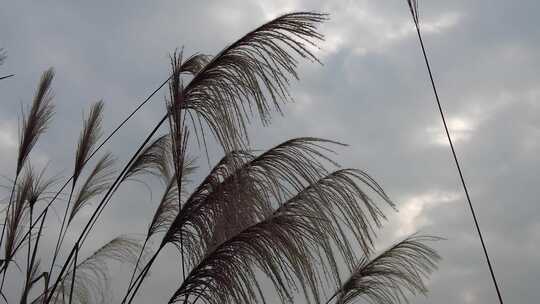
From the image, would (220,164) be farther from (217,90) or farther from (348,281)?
(348,281)

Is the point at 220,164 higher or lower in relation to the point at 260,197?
higher

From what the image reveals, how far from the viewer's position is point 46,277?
403cm

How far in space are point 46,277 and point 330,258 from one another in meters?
2.31

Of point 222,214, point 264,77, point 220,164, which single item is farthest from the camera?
point 220,164

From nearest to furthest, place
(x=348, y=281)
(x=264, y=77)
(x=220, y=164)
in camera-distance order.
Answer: (x=264, y=77) → (x=220, y=164) → (x=348, y=281)

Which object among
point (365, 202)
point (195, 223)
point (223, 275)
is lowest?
point (223, 275)

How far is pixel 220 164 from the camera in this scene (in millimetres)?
2963

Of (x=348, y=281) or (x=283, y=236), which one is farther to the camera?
(x=348, y=281)

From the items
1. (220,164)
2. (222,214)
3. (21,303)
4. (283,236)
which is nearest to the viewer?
(283,236)

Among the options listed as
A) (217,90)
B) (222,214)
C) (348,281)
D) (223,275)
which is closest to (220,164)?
(222,214)

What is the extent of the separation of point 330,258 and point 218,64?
0.87 metres

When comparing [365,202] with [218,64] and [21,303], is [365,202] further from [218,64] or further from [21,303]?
[21,303]

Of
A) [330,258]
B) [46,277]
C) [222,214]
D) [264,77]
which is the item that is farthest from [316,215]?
[46,277]

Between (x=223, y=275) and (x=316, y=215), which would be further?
(x=316, y=215)
